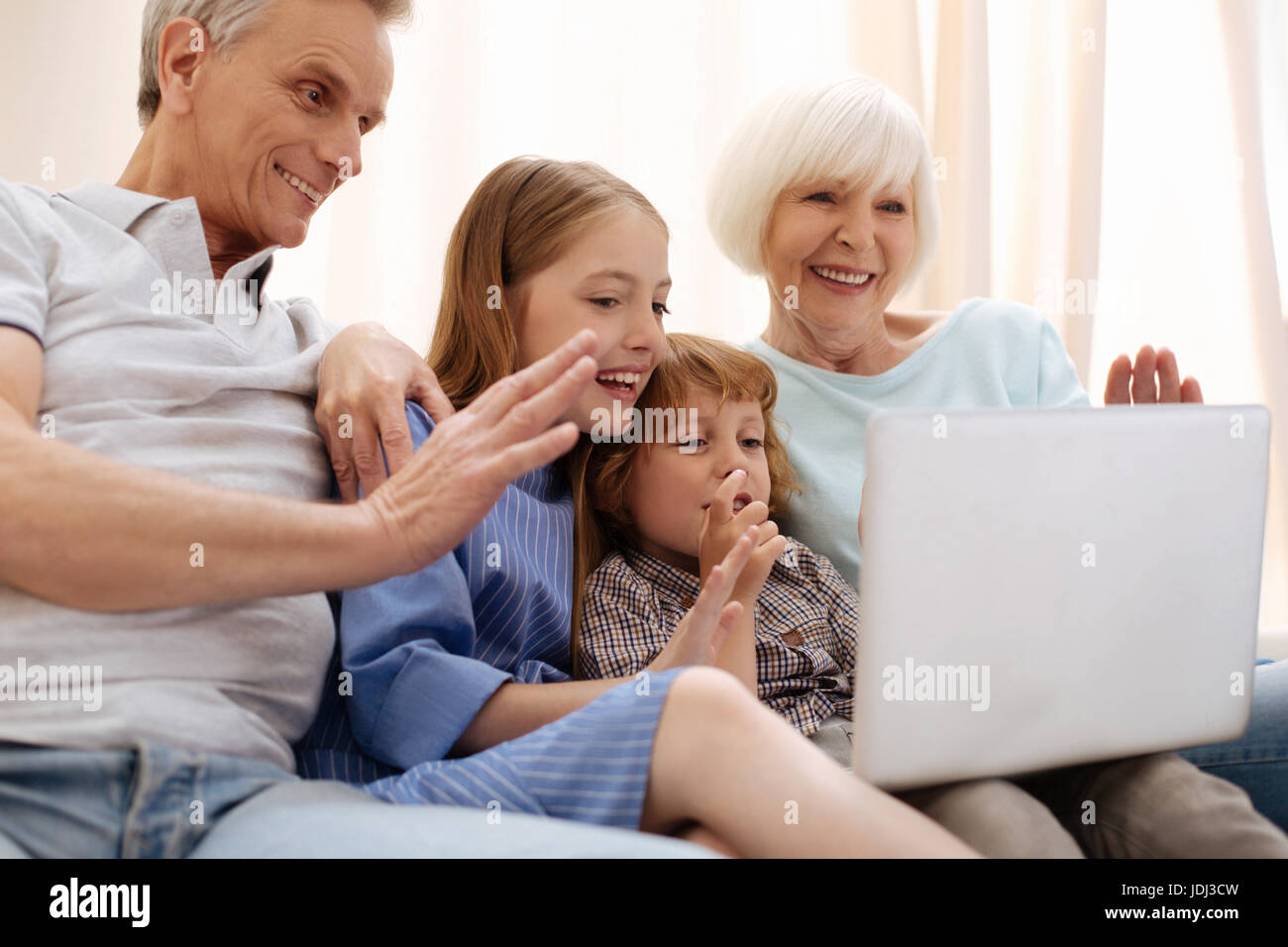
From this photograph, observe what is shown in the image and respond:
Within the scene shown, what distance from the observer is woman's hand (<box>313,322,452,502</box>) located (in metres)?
1.10

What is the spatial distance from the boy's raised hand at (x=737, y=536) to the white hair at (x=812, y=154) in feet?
1.98

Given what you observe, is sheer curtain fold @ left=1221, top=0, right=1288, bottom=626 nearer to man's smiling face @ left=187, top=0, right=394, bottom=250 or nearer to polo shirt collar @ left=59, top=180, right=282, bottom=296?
man's smiling face @ left=187, top=0, right=394, bottom=250

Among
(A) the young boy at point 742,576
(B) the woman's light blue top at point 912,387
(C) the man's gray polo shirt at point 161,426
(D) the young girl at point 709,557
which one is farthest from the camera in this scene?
(B) the woman's light blue top at point 912,387

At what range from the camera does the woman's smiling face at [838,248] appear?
1.64 metres

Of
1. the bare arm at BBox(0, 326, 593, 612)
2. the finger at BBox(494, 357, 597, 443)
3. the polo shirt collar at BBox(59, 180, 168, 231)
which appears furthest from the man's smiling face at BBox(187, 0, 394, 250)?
the finger at BBox(494, 357, 597, 443)

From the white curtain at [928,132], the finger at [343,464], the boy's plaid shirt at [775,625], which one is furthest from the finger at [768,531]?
the white curtain at [928,132]

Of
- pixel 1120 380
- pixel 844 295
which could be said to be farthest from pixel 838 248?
pixel 1120 380

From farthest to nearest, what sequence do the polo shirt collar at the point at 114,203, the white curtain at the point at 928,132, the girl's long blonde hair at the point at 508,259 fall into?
the white curtain at the point at 928,132 → the girl's long blonde hair at the point at 508,259 → the polo shirt collar at the point at 114,203

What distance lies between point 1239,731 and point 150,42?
138cm

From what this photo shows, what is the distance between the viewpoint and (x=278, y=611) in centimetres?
101

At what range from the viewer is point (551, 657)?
51.3 inches

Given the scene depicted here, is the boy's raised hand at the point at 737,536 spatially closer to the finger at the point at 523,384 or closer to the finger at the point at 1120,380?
the finger at the point at 523,384
